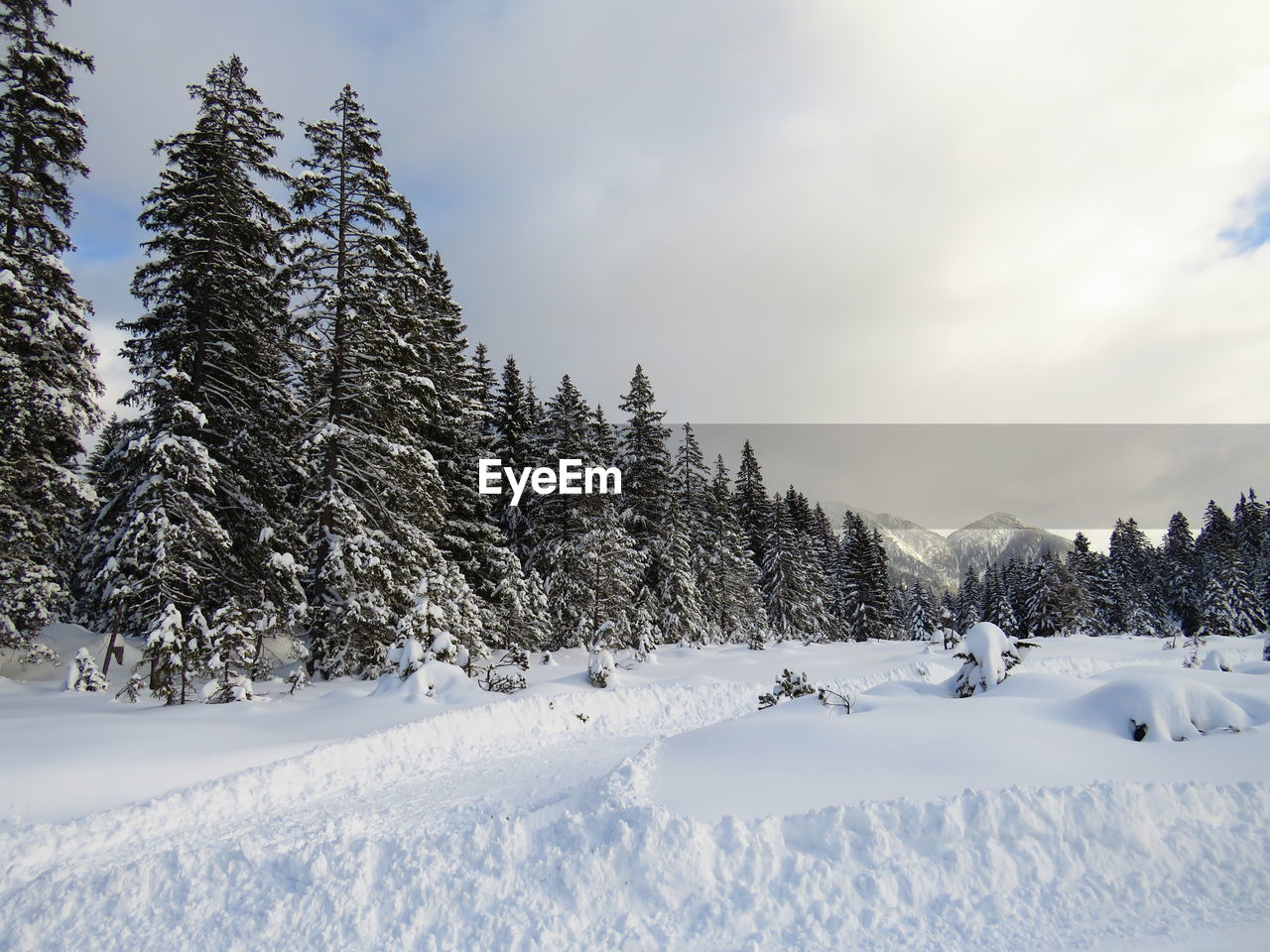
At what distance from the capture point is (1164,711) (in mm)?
7535

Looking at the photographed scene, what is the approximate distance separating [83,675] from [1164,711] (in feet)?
62.5

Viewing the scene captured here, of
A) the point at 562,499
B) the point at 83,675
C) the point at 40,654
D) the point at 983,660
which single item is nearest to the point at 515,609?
the point at 562,499

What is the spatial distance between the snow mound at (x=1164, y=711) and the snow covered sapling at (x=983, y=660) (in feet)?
7.25

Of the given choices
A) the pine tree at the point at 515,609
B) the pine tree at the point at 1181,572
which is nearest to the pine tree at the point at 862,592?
the pine tree at the point at 1181,572

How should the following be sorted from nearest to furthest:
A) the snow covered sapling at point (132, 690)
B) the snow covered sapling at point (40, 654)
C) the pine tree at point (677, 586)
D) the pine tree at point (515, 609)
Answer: the snow covered sapling at point (132, 690), the snow covered sapling at point (40, 654), the pine tree at point (515, 609), the pine tree at point (677, 586)

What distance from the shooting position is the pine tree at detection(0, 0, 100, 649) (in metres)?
12.5

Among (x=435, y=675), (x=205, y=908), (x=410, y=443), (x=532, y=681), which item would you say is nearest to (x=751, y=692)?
(x=532, y=681)

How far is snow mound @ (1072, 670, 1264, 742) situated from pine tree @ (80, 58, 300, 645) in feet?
52.6

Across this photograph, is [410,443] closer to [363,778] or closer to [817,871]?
[363,778]

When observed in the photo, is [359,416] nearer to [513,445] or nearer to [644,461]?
[513,445]

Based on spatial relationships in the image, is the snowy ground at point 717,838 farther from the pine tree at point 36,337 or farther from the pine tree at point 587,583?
the pine tree at point 587,583

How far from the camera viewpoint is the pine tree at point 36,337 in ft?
41.2

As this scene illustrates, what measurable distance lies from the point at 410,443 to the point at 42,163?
10.4 metres

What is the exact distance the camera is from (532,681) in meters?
17.6
